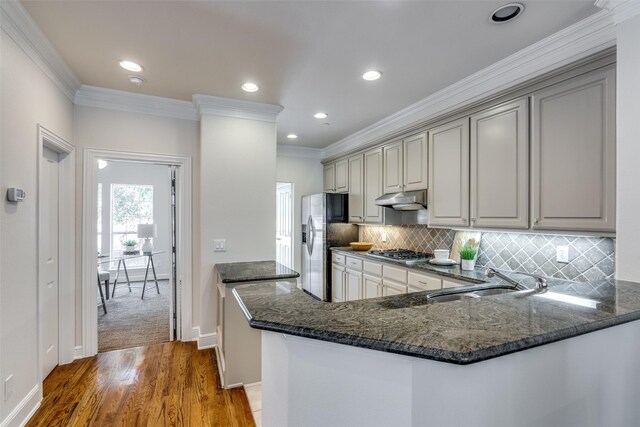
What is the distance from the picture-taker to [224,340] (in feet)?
8.25

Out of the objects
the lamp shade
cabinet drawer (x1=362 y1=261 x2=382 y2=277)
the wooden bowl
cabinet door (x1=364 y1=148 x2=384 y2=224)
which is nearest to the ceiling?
cabinet door (x1=364 y1=148 x2=384 y2=224)

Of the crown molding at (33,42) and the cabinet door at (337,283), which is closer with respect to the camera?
the crown molding at (33,42)

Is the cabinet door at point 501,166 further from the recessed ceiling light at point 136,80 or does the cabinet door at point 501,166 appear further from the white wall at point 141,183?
the white wall at point 141,183

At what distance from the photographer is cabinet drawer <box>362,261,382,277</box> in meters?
3.71

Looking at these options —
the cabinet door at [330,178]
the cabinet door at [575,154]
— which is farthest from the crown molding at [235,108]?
the cabinet door at [575,154]

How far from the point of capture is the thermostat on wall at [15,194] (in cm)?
186

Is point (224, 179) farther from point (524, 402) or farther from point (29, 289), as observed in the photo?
point (524, 402)

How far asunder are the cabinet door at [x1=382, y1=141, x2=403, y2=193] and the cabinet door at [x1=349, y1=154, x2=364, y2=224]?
0.55 m

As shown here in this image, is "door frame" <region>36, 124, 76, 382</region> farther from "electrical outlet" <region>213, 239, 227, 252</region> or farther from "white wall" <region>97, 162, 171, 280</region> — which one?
"white wall" <region>97, 162, 171, 280</region>

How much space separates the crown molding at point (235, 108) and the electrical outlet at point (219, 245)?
1.30m

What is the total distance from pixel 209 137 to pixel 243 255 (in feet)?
4.16

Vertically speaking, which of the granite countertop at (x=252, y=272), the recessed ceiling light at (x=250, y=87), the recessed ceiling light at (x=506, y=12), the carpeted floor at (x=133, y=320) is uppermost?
the recessed ceiling light at (x=506, y=12)

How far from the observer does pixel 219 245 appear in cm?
323

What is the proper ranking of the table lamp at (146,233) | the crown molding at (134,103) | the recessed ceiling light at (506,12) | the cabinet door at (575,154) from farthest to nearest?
the table lamp at (146,233), the crown molding at (134,103), the cabinet door at (575,154), the recessed ceiling light at (506,12)
